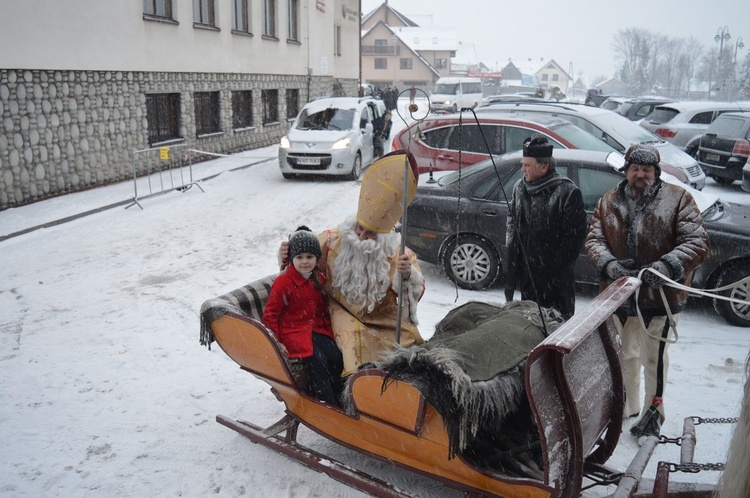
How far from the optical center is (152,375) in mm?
5266

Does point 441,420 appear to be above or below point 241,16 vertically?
below

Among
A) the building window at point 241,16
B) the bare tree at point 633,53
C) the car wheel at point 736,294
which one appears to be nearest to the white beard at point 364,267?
the car wheel at point 736,294

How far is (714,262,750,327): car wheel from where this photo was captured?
20.7 ft

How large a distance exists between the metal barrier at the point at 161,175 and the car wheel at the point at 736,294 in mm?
9428

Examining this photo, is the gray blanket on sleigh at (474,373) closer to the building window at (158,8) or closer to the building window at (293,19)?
the building window at (158,8)

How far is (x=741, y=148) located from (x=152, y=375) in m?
13.6

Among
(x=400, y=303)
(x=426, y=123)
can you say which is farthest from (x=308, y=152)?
(x=400, y=303)

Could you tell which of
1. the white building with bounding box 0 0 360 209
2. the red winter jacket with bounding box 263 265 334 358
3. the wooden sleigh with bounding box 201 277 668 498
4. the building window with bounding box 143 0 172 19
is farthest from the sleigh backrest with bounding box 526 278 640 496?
the building window with bounding box 143 0 172 19

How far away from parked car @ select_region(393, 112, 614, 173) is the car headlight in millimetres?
3468

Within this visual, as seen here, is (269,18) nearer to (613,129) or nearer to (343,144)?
(343,144)

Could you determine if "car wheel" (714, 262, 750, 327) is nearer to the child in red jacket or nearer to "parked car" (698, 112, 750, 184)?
the child in red jacket

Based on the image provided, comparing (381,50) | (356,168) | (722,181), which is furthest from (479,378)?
(381,50)

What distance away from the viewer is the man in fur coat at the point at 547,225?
460cm

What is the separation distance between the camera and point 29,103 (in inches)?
452
